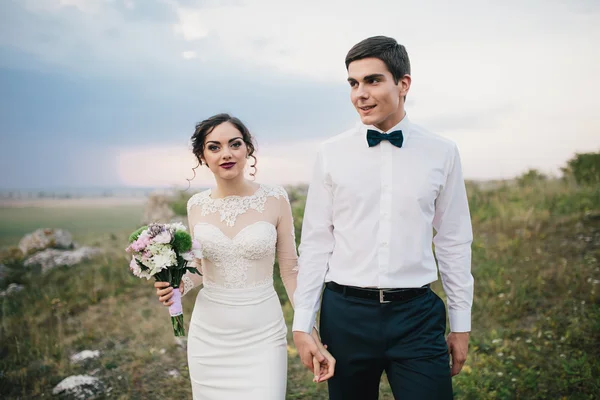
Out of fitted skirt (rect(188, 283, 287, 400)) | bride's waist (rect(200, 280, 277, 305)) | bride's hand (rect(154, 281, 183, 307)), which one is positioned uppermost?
bride's hand (rect(154, 281, 183, 307))

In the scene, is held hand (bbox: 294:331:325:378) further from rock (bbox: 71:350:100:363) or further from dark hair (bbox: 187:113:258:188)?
rock (bbox: 71:350:100:363)

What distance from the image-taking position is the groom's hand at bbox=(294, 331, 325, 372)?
2.65 meters

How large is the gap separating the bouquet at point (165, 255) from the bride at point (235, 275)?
0.09 meters

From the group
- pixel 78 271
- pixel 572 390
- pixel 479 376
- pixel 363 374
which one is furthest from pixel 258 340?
pixel 78 271

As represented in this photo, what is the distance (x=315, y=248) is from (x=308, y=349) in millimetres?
527

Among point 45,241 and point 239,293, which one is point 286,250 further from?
point 45,241

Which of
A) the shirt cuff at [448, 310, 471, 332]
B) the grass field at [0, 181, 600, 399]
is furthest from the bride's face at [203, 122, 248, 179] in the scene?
the grass field at [0, 181, 600, 399]

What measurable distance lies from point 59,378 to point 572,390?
5.68 meters

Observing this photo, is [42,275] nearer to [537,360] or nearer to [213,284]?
[213,284]

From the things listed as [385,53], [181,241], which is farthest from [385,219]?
[181,241]

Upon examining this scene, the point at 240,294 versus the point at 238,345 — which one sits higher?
the point at 240,294

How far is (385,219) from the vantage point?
8.59 ft

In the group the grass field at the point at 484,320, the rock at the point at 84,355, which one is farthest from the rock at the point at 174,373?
the rock at the point at 84,355

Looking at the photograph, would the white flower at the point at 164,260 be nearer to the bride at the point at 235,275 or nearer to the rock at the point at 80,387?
the bride at the point at 235,275
